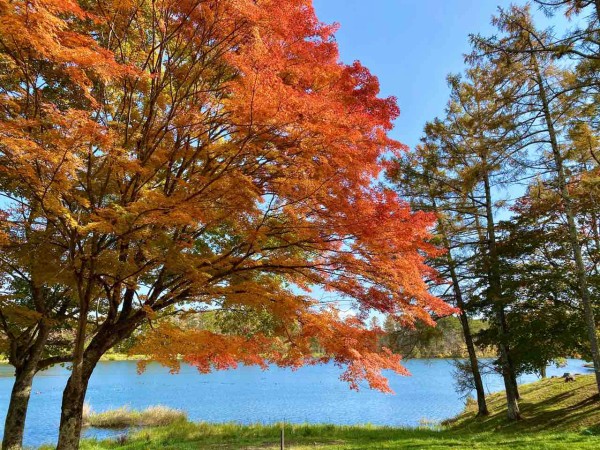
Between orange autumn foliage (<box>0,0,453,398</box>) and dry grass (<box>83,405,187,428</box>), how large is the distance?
12268 mm

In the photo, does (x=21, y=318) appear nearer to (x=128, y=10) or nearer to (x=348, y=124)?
(x=128, y=10)

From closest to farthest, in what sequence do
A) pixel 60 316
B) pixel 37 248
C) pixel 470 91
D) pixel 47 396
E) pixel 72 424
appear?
1. pixel 72 424
2. pixel 37 248
3. pixel 60 316
4. pixel 470 91
5. pixel 47 396

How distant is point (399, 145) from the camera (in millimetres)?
6484

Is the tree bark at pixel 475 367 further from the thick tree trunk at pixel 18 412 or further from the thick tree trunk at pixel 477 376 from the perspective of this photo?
the thick tree trunk at pixel 18 412

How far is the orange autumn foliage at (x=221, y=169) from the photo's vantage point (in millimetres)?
4914

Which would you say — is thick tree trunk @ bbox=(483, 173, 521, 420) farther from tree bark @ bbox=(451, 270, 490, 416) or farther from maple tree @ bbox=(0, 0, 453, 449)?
maple tree @ bbox=(0, 0, 453, 449)

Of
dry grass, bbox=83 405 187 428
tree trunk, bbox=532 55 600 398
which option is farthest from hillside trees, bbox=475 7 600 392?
dry grass, bbox=83 405 187 428

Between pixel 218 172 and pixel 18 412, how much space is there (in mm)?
7634

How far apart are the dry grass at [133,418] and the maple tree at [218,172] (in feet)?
40.7

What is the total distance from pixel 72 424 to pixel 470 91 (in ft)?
50.5

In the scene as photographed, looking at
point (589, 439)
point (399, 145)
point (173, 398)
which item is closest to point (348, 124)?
point (399, 145)

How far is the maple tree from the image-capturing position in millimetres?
4922

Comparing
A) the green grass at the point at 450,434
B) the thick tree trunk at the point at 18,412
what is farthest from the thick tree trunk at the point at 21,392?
the green grass at the point at 450,434

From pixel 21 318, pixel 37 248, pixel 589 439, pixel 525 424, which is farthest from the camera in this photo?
pixel 525 424
